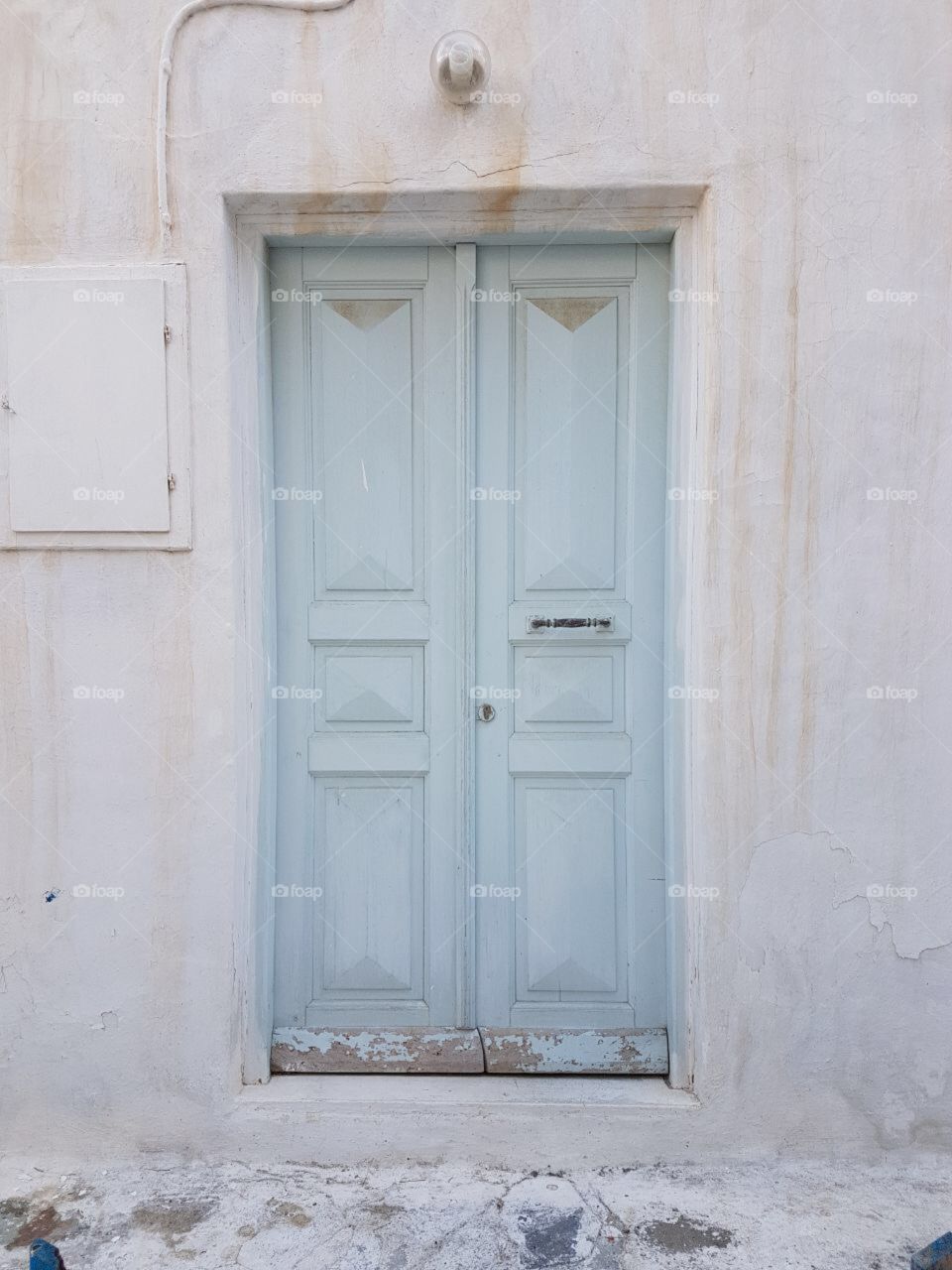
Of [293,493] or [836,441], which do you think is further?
[293,493]

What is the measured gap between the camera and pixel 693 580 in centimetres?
281

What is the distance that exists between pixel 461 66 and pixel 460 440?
38.3 inches

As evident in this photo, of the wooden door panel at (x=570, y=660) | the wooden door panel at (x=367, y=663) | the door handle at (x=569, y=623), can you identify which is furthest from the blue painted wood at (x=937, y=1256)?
the door handle at (x=569, y=623)

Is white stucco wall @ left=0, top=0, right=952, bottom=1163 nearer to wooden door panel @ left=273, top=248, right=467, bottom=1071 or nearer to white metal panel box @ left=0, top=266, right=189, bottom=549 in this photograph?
white metal panel box @ left=0, top=266, right=189, bottom=549

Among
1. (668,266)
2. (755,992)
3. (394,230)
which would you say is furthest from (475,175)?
(755,992)

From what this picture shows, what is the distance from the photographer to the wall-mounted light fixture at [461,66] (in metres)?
2.54

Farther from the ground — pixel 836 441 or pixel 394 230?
pixel 394 230

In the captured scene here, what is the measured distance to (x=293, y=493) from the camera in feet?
9.82

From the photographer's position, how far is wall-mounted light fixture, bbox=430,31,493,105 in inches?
99.8

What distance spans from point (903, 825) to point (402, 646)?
155 centimetres

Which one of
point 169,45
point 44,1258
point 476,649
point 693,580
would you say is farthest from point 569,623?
point 44,1258

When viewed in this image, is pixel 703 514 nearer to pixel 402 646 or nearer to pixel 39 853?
pixel 402 646

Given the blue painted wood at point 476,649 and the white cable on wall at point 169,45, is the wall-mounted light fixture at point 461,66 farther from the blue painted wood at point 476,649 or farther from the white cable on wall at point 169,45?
the blue painted wood at point 476,649

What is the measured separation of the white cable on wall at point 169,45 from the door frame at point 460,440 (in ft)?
0.61
